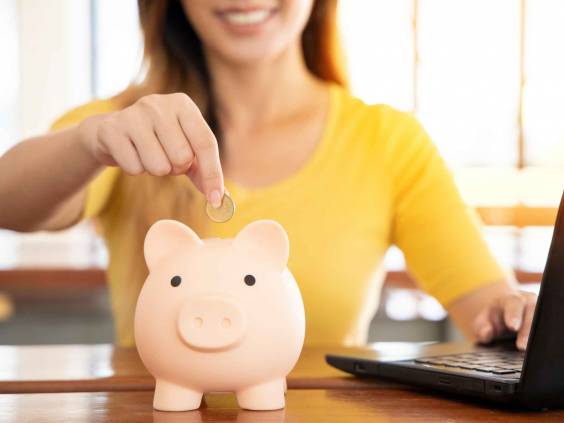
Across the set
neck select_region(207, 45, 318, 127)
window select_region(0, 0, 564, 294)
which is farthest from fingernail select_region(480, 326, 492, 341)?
window select_region(0, 0, 564, 294)

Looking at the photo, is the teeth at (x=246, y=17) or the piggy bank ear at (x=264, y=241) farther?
the teeth at (x=246, y=17)

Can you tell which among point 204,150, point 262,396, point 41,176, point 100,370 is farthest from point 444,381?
point 41,176

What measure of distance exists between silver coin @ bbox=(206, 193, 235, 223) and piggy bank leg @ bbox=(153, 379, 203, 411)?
123 millimetres

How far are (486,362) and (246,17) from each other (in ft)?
2.24

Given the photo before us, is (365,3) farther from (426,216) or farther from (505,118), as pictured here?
(426,216)

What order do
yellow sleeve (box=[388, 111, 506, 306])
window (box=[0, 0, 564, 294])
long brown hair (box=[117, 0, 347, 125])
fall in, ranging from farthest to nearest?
window (box=[0, 0, 564, 294]) < long brown hair (box=[117, 0, 347, 125]) < yellow sleeve (box=[388, 111, 506, 306])

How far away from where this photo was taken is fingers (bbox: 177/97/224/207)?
0.62 metres

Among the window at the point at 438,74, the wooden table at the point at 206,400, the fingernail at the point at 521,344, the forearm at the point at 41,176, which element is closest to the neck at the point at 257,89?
the forearm at the point at 41,176

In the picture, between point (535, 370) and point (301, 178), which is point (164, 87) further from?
point (535, 370)

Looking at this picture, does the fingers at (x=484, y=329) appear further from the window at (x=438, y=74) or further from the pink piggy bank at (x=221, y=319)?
the window at (x=438, y=74)

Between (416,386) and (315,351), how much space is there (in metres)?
0.30

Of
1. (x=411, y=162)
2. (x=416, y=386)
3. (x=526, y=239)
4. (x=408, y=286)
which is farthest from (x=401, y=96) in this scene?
(x=416, y=386)

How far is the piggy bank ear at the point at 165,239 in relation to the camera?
2.02 ft

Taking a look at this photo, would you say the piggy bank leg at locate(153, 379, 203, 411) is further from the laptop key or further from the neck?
the neck
